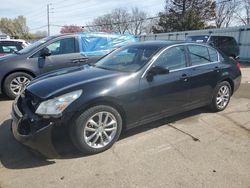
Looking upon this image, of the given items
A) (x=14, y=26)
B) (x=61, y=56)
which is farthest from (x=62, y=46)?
(x=14, y=26)

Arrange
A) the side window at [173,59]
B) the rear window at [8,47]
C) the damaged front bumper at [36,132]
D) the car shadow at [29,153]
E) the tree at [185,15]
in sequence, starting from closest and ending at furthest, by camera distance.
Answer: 1. the damaged front bumper at [36,132]
2. the car shadow at [29,153]
3. the side window at [173,59]
4. the rear window at [8,47]
5. the tree at [185,15]

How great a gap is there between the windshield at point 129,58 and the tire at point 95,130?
2.77 ft

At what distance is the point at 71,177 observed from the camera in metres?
3.26

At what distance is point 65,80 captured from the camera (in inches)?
158

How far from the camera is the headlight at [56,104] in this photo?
3482 mm

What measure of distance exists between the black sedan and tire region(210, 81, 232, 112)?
3 centimetres

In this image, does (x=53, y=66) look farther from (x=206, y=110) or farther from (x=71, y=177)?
(x=71, y=177)

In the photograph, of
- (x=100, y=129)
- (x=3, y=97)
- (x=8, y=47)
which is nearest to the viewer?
(x=100, y=129)

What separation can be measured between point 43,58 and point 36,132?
13.4 ft

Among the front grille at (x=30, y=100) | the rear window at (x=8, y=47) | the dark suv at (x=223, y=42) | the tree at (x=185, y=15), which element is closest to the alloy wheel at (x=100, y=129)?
the front grille at (x=30, y=100)

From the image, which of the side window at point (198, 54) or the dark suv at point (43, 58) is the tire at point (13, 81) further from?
the side window at point (198, 54)

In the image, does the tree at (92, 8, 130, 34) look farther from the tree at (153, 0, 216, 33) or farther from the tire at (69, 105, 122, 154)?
the tire at (69, 105, 122, 154)

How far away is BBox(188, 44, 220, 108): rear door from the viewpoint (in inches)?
194

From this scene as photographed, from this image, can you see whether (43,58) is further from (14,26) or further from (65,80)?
(14,26)
